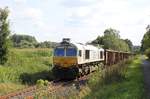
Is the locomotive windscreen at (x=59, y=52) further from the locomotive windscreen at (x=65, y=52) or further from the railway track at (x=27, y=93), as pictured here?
the railway track at (x=27, y=93)

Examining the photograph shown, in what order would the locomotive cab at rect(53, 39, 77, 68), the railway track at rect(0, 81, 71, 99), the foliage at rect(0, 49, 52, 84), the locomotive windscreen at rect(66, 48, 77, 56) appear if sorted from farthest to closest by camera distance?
the locomotive windscreen at rect(66, 48, 77, 56) → the locomotive cab at rect(53, 39, 77, 68) → the foliage at rect(0, 49, 52, 84) → the railway track at rect(0, 81, 71, 99)

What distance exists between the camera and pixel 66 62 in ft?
121

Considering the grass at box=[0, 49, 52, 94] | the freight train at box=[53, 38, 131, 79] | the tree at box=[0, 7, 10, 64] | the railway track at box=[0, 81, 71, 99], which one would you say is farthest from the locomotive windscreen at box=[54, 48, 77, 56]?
the railway track at box=[0, 81, 71, 99]

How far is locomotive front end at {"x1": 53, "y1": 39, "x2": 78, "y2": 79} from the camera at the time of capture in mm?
36656

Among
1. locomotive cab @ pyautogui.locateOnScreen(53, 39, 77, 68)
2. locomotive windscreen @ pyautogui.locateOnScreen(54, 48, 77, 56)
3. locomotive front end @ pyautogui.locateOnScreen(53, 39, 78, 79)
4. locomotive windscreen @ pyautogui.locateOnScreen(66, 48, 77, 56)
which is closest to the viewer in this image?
locomotive front end @ pyautogui.locateOnScreen(53, 39, 78, 79)

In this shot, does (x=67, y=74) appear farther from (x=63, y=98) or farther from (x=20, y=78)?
(x=63, y=98)

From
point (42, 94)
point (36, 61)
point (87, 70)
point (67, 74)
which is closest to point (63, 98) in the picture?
point (42, 94)

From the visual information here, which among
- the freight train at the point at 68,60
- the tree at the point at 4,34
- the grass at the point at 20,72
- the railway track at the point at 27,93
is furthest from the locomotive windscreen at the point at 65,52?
the railway track at the point at 27,93

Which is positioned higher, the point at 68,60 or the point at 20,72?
the point at 68,60

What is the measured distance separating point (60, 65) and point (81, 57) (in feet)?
8.78

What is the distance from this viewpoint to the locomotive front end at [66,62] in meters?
36.7

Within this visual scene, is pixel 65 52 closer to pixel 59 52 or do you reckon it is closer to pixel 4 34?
pixel 59 52

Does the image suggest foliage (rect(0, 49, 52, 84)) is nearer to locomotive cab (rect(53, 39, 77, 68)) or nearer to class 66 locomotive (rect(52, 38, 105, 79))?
class 66 locomotive (rect(52, 38, 105, 79))

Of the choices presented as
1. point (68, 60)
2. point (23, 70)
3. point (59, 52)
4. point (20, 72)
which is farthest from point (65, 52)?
point (20, 72)
